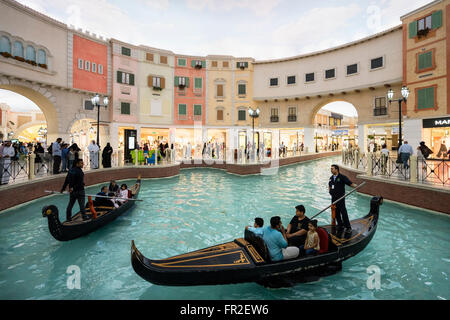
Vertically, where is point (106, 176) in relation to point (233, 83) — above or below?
below

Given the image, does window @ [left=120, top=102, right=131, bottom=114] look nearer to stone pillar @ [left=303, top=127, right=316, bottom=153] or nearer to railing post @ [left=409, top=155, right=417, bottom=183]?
stone pillar @ [left=303, top=127, right=316, bottom=153]

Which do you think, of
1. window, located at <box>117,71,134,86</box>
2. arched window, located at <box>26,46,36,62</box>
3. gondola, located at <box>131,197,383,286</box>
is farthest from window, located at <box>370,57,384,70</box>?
arched window, located at <box>26,46,36,62</box>

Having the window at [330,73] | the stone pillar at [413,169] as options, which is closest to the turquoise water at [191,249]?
the stone pillar at [413,169]

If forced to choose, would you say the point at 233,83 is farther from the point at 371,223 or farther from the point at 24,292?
the point at 24,292

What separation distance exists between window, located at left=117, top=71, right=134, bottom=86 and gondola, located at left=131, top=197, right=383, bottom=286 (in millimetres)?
24369

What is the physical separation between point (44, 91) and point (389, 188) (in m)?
23.1

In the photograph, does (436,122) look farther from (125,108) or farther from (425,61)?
(125,108)

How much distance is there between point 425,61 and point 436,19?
2558 mm

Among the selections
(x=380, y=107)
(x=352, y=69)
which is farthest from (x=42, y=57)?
(x=380, y=107)

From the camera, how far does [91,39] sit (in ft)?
72.7

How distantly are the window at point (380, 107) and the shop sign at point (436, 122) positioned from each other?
5118mm

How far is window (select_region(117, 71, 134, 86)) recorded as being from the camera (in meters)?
24.6

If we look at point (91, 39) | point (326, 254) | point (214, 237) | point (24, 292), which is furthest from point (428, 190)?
point (91, 39)
